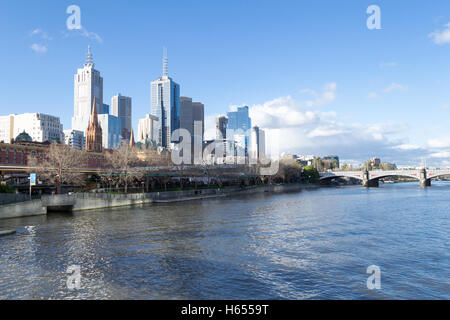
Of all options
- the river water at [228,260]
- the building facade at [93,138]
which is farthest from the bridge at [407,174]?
the building facade at [93,138]

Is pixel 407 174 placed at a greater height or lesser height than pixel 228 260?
greater

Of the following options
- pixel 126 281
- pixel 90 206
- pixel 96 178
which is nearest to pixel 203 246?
pixel 126 281

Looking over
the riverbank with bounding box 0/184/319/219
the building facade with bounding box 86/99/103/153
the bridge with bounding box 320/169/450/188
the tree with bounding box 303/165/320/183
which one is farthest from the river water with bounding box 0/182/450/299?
the tree with bounding box 303/165/320/183

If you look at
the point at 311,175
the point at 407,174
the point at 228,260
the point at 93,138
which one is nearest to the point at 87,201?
the point at 228,260

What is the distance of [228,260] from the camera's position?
21438 millimetres

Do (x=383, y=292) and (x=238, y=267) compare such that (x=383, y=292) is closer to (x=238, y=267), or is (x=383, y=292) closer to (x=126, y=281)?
(x=238, y=267)

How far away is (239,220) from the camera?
4022 cm

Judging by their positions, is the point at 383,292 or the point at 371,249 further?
the point at 371,249

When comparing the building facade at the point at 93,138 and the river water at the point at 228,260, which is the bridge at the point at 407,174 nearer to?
the river water at the point at 228,260

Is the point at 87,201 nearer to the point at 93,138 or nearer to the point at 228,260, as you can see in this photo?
the point at 228,260

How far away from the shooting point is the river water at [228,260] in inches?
634

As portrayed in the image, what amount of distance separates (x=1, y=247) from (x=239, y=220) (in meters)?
24.0

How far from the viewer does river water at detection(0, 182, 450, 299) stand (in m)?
16.1

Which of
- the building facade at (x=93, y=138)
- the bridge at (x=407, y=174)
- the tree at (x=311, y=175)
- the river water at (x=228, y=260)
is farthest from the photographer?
the tree at (x=311, y=175)
